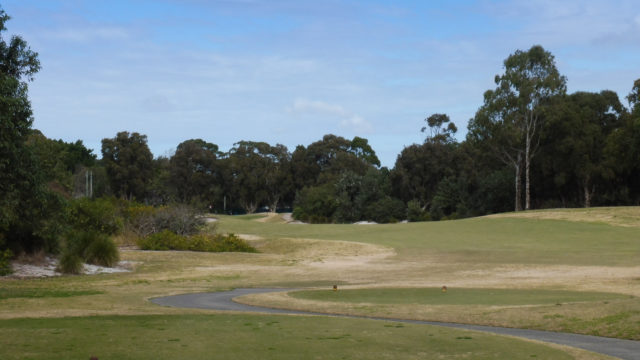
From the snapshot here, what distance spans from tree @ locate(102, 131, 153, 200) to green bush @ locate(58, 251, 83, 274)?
274ft

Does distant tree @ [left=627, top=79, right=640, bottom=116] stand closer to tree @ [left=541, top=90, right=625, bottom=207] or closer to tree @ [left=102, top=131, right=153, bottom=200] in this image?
tree @ [left=541, top=90, right=625, bottom=207]

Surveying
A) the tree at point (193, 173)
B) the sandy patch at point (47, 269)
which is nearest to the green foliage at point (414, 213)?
the tree at point (193, 173)

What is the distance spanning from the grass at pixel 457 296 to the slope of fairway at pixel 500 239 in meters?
14.4

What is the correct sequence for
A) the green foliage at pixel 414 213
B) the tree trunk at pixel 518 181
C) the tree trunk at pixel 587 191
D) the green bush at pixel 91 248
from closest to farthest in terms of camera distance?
the green bush at pixel 91 248 → the tree trunk at pixel 518 181 → the tree trunk at pixel 587 191 → the green foliage at pixel 414 213

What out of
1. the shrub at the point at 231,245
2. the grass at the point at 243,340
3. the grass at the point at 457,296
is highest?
the shrub at the point at 231,245

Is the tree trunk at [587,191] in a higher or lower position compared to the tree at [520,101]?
lower

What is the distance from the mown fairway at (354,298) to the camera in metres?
12.9

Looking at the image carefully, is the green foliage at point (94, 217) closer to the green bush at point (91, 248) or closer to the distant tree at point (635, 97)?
the green bush at point (91, 248)

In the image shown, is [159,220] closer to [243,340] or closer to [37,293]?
[37,293]

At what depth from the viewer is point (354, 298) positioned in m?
23.6

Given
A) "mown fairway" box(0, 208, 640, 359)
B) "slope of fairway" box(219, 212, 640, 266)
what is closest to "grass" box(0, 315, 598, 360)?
"mown fairway" box(0, 208, 640, 359)

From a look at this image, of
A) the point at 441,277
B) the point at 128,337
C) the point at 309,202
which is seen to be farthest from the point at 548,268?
the point at 309,202

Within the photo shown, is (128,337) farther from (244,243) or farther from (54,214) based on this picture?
(244,243)

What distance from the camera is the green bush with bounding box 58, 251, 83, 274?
3353 cm
